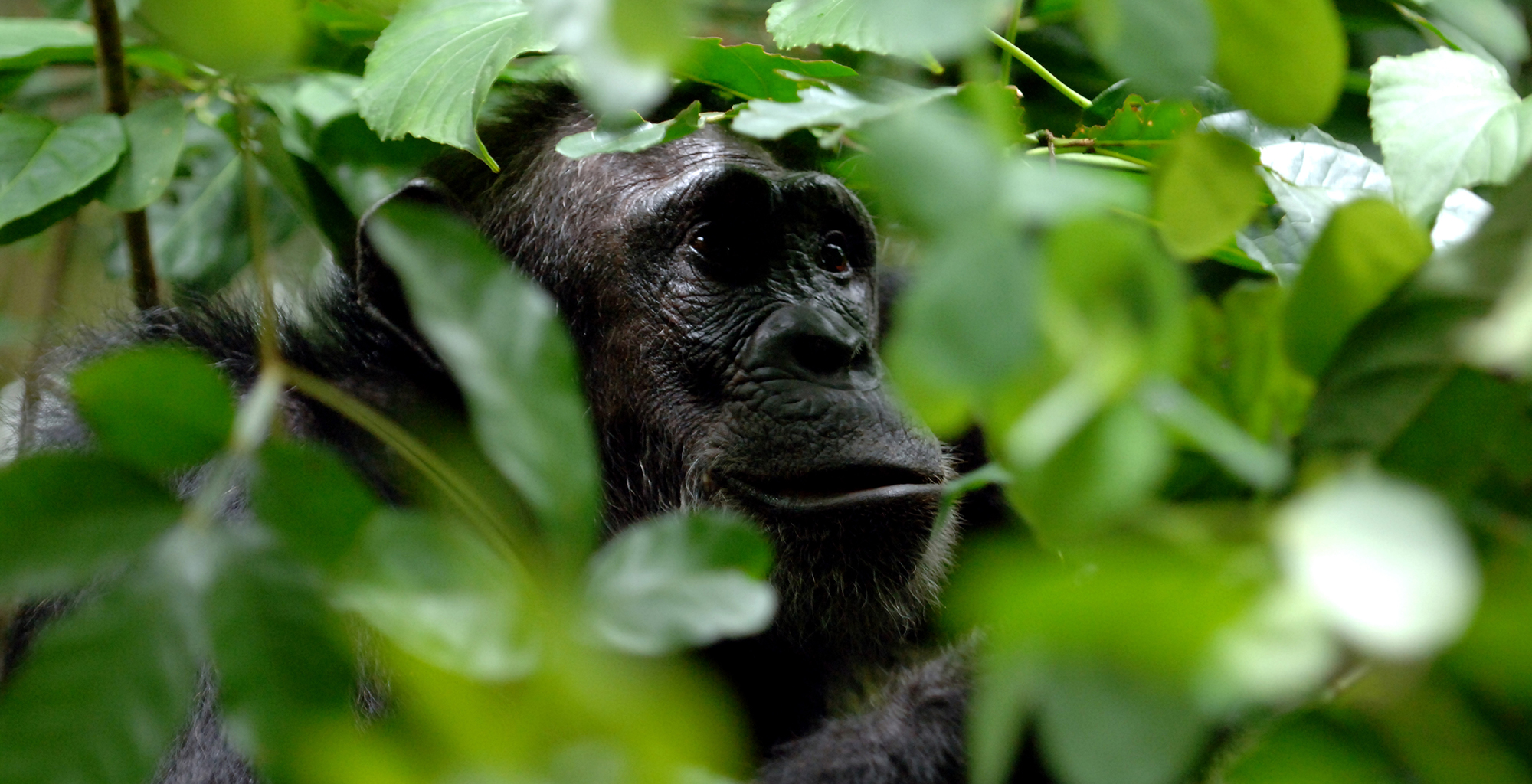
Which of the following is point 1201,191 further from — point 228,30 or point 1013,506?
point 228,30

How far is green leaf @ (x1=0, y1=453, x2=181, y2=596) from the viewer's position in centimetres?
60

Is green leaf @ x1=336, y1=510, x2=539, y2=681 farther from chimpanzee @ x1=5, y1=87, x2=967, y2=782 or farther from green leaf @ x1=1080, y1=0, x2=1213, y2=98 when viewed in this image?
chimpanzee @ x1=5, y1=87, x2=967, y2=782

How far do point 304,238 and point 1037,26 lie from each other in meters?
2.55

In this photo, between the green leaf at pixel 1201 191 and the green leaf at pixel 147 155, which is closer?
the green leaf at pixel 1201 191

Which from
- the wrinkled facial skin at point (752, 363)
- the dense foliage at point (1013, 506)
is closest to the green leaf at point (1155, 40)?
the dense foliage at point (1013, 506)

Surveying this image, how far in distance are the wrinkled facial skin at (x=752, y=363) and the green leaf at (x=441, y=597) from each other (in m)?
1.39

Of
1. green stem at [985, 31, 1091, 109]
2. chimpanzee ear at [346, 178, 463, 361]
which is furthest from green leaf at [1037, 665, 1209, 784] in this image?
chimpanzee ear at [346, 178, 463, 361]

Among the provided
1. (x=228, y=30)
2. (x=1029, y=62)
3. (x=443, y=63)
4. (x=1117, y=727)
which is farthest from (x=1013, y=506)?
(x=443, y=63)

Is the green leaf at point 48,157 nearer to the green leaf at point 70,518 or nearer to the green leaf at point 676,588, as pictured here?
the green leaf at point 70,518

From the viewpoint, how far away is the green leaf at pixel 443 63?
143 cm

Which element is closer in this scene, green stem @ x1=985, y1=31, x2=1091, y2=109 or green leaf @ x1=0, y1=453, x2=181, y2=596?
green leaf @ x1=0, y1=453, x2=181, y2=596

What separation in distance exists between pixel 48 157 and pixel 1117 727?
6.74ft

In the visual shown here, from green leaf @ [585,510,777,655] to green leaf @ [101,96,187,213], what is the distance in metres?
1.71

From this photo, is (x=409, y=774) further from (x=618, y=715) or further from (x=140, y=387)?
(x=140, y=387)
